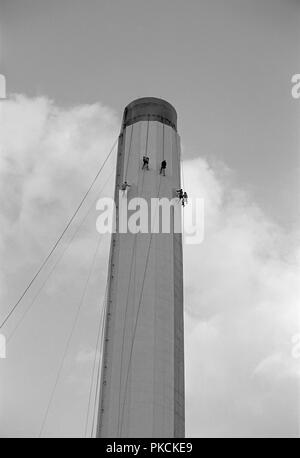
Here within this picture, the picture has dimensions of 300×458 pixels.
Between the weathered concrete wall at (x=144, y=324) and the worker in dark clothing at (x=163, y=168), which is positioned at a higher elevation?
the worker in dark clothing at (x=163, y=168)

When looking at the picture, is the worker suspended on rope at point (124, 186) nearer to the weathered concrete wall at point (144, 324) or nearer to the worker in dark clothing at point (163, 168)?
the weathered concrete wall at point (144, 324)

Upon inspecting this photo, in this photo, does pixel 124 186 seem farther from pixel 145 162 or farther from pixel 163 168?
pixel 163 168

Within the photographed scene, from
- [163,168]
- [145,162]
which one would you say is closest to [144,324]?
[163,168]

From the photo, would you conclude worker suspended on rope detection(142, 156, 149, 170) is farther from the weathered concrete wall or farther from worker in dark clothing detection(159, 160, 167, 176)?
worker in dark clothing detection(159, 160, 167, 176)

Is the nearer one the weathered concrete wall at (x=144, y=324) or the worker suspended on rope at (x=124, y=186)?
the weathered concrete wall at (x=144, y=324)

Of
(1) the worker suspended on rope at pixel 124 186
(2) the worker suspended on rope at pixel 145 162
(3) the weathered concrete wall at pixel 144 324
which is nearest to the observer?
(3) the weathered concrete wall at pixel 144 324

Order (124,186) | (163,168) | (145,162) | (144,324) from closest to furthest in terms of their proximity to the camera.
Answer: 1. (144,324)
2. (124,186)
3. (145,162)
4. (163,168)

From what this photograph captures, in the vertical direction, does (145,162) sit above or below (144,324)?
above

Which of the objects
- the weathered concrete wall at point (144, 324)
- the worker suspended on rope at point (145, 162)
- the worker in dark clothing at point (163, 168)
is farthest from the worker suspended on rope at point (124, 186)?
the worker in dark clothing at point (163, 168)

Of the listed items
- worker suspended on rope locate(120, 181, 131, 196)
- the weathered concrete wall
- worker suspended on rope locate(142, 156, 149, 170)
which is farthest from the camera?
worker suspended on rope locate(142, 156, 149, 170)

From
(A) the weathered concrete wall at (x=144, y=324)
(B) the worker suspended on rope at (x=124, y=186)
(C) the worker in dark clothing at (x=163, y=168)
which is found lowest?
(A) the weathered concrete wall at (x=144, y=324)

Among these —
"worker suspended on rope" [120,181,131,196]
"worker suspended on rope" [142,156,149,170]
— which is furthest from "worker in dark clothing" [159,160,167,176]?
"worker suspended on rope" [120,181,131,196]

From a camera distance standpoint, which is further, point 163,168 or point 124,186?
point 163,168
